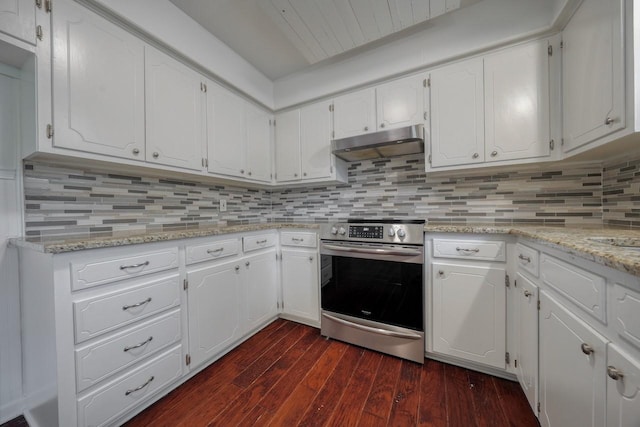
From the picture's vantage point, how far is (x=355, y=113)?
2.08 m

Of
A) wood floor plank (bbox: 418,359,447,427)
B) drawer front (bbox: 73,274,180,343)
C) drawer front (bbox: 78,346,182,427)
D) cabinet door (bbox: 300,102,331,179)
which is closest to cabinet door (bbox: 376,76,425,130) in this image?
cabinet door (bbox: 300,102,331,179)

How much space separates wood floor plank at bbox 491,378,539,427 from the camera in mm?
1165

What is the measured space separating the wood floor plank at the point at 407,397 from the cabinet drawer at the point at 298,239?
112 centimetres

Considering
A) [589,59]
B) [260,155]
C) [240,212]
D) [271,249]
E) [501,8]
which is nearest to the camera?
[589,59]

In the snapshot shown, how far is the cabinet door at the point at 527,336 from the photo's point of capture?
1098mm

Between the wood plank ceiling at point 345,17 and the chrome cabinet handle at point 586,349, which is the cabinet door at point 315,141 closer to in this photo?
the wood plank ceiling at point 345,17

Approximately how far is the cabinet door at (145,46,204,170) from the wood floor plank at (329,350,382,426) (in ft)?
5.96

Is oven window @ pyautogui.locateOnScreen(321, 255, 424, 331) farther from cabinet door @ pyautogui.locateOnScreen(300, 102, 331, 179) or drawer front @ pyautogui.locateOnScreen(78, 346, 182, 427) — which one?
drawer front @ pyautogui.locateOnScreen(78, 346, 182, 427)

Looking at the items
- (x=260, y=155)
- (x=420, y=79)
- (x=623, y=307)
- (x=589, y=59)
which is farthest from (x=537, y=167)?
(x=260, y=155)

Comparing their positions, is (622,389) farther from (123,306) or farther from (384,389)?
(123,306)

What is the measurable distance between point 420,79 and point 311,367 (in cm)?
227

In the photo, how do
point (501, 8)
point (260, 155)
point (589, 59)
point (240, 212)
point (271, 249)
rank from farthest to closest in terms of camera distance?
point (240, 212)
point (260, 155)
point (271, 249)
point (501, 8)
point (589, 59)

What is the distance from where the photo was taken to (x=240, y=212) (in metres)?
2.51

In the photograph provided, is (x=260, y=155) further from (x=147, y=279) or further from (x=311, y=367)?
(x=311, y=367)
